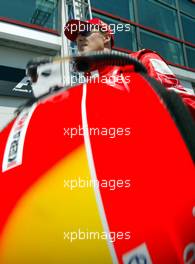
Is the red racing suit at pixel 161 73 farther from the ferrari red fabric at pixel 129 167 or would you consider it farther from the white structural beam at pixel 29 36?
the white structural beam at pixel 29 36

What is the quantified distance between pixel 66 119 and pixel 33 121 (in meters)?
0.09

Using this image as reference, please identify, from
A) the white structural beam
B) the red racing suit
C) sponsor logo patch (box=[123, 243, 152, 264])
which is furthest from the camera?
the white structural beam

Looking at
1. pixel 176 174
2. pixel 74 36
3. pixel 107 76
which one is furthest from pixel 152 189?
pixel 74 36

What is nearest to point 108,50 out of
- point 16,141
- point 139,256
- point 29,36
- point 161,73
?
point 161,73

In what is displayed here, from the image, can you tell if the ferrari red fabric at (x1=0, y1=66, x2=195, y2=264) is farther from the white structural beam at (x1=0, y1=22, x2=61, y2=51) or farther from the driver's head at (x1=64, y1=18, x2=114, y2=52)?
the white structural beam at (x1=0, y1=22, x2=61, y2=51)

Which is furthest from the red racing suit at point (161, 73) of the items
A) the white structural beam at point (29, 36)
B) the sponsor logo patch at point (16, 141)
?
the white structural beam at point (29, 36)

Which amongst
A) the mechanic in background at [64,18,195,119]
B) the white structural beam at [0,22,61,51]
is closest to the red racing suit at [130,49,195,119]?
the mechanic in background at [64,18,195,119]

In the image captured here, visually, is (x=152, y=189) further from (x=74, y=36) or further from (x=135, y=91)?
(x=74, y=36)

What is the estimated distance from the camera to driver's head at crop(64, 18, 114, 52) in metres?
1.36

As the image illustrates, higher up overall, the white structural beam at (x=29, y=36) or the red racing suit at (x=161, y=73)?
the white structural beam at (x=29, y=36)

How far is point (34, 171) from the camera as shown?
0.79m

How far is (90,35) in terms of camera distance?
4.50 ft

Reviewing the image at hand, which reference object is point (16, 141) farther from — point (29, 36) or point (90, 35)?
point (29, 36)

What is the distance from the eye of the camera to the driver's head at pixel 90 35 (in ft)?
4.45
